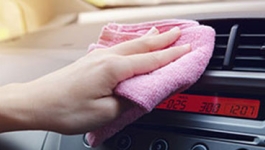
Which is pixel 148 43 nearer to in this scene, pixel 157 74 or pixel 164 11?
pixel 157 74

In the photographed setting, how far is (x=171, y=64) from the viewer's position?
648mm

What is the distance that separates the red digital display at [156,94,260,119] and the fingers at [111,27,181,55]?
7 centimetres

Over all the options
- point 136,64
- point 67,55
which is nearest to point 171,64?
point 136,64

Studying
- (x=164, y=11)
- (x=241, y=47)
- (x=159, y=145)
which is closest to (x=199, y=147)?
(x=159, y=145)

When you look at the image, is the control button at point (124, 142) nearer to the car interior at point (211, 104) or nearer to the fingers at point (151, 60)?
the car interior at point (211, 104)

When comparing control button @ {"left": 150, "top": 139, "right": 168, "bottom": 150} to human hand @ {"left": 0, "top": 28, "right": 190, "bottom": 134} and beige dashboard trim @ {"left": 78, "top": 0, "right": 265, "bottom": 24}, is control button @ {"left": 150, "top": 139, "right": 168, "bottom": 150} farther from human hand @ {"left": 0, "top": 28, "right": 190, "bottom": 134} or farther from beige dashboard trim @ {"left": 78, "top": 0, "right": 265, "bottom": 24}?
beige dashboard trim @ {"left": 78, "top": 0, "right": 265, "bottom": 24}

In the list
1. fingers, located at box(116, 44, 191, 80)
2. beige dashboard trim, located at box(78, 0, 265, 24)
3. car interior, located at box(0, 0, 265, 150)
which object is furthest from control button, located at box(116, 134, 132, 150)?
beige dashboard trim, located at box(78, 0, 265, 24)

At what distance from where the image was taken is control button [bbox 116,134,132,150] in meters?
0.71

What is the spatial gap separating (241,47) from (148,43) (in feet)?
0.43

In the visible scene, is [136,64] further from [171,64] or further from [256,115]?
[256,115]

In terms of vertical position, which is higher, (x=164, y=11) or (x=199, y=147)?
(x=164, y=11)

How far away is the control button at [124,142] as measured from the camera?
27.9 inches

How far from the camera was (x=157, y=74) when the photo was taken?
634mm

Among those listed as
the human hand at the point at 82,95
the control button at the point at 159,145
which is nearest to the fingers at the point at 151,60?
the human hand at the point at 82,95
